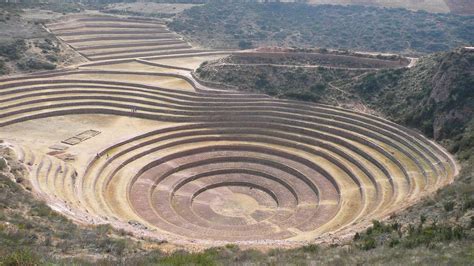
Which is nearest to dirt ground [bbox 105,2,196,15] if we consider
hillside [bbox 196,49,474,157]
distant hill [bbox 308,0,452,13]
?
distant hill [bbox 308,0,452,13]

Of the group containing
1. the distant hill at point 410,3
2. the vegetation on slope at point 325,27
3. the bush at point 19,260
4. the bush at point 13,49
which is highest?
the distant hill at point 410,3

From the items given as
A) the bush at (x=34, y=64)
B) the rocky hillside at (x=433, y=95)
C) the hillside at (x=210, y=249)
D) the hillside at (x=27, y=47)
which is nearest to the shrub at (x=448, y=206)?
the hillside at (x=210, y=249)

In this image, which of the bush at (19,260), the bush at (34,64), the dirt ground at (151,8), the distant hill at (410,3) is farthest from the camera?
the distant hill at (410,3)

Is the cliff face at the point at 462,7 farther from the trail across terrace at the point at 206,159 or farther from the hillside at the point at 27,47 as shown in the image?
the hillside at the point at 27,47

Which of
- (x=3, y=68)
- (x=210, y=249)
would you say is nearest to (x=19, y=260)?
(x=210, y=249)

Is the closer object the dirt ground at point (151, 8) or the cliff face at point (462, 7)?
the dirt ground at point (151, 8)

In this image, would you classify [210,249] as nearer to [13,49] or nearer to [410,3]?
[13,49]

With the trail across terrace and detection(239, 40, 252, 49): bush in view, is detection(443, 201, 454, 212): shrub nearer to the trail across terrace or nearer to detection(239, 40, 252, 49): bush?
the trail across terrace
